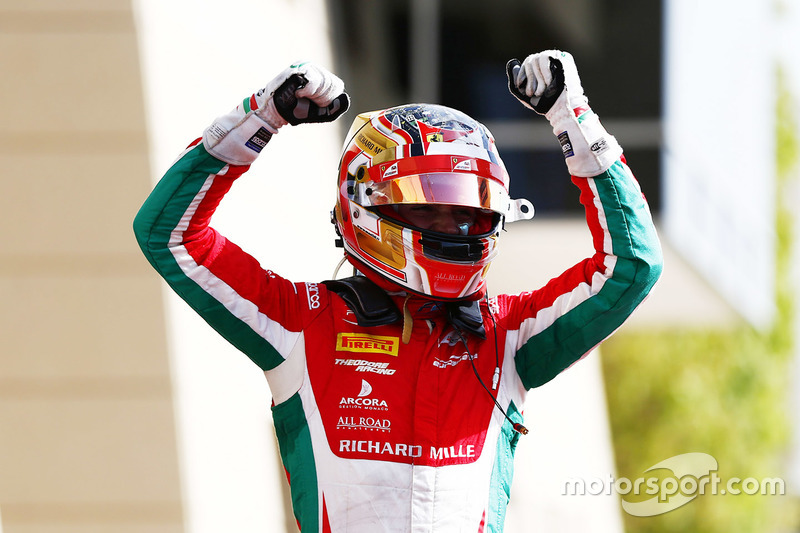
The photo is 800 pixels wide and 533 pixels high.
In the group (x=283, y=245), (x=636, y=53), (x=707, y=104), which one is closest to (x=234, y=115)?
(x=283, y=245)

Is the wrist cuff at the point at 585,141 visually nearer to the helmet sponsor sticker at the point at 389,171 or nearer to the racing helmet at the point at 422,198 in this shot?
the racing helmet at the point at 422,198

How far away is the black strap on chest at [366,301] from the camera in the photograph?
241cm

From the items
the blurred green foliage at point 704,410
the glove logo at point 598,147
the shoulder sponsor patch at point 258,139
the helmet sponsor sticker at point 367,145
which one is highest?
the shoulder sponsor patch at point 258,139

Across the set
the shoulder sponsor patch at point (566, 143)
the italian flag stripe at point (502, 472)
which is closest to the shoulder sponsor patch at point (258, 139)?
the shoulder sponsor patch at point (566, 143)

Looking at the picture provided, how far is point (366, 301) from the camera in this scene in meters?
2.45

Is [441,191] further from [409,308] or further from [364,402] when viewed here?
[364,402]

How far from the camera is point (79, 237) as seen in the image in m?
3.63

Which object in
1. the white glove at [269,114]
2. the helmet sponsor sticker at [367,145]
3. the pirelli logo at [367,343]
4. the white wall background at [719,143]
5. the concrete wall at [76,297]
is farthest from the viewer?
the white wall background at [719,143]

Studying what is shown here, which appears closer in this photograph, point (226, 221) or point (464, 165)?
point (464, 165)

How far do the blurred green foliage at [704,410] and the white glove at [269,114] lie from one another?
618 inches

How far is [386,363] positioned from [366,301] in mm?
184

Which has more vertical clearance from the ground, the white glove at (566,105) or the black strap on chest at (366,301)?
the white glove at (566,105)

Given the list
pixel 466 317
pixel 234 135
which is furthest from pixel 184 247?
pixel 466 317

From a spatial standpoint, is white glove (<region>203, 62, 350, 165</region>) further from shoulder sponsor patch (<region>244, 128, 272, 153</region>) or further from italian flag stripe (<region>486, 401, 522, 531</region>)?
italian flag stripe (<region>486, 401, 522, 531</region>)
